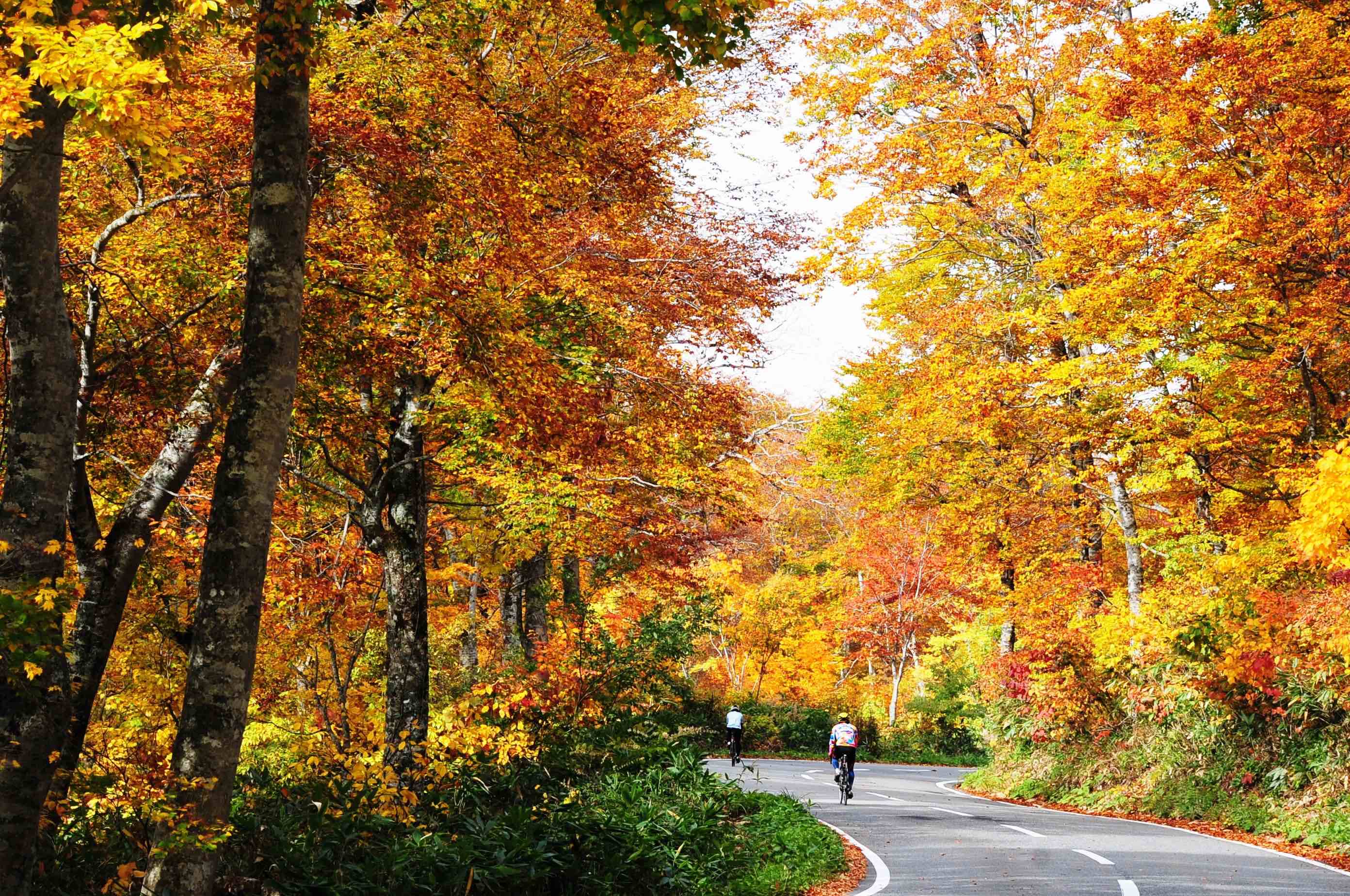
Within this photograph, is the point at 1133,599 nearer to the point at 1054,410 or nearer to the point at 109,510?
the point at 1054,410

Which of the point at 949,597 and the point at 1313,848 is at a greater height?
the point at 949,597

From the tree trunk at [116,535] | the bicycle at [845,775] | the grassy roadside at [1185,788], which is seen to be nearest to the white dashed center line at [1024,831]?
the grassy roadside at [1185,788]

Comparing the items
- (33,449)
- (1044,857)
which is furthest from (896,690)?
(33,449)

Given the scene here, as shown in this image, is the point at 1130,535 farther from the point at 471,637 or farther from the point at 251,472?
the point at 251,472

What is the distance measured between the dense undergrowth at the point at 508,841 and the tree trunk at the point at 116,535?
1.06 meters

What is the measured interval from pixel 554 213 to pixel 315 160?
21.1 ft

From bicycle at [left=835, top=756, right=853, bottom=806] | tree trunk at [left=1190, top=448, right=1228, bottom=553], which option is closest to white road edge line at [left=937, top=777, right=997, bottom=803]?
bicycle at [left=835, top=756, right=853, bottom=806]

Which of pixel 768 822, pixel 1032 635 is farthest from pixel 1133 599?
pixel 768 822

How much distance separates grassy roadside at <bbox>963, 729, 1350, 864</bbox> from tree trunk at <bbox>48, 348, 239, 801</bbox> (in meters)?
13.7

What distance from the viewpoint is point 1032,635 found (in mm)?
21219

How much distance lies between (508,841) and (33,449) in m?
4.93

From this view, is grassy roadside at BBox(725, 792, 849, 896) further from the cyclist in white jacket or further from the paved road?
the cyclist in white jacket

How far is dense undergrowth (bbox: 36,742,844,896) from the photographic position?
287 inches

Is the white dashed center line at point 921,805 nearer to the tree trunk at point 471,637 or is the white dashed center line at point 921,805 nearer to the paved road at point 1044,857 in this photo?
the paved road at point 1044,857
